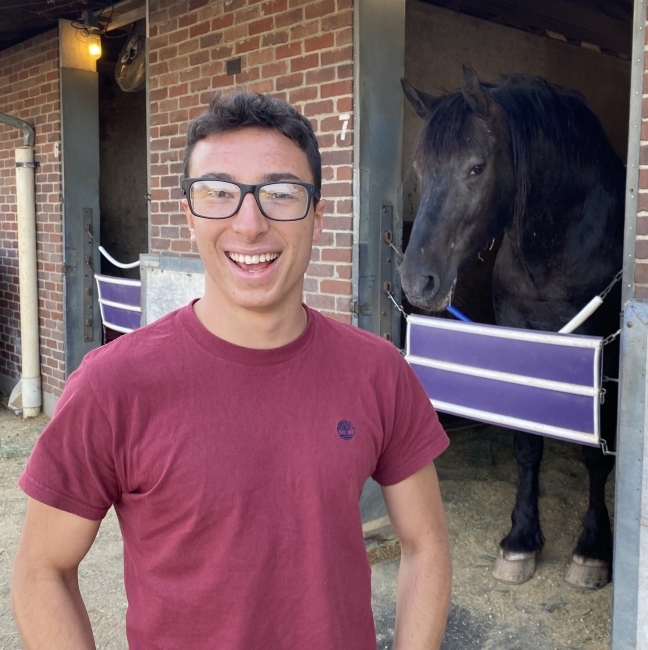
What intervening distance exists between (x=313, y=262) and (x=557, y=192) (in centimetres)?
130

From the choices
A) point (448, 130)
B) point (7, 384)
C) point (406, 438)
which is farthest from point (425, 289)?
point (7, 384)

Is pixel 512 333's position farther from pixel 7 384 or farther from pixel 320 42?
pixel 7 384

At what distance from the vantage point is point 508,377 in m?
3.27

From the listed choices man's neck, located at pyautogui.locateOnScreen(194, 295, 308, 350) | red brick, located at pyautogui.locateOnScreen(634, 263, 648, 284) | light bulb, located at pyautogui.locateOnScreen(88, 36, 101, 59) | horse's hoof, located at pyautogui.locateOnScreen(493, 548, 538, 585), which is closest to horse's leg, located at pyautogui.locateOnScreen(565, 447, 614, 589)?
horse's hoof, located at pyautogui.locateOnScreen(493, 548, 538, 585)

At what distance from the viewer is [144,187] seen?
294 inches

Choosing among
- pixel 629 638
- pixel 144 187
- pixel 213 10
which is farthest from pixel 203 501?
pixel 144 187

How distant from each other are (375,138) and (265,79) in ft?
2.77

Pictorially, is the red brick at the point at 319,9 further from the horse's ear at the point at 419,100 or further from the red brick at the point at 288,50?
the horse's ear at the point at 419,100

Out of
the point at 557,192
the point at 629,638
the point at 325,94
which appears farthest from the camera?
the point at 325,94

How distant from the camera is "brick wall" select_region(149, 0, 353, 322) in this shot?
3.72 m

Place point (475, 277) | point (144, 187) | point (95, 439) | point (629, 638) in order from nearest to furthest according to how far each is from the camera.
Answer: point (95, 439), point (629, 638), point (475, 277), point (144, 187)

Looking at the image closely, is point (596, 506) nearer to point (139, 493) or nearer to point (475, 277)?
point (475, 277)

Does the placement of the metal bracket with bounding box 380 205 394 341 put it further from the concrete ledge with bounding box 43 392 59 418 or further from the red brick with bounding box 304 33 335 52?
the concrete ledge with bounding box 43 392 59 418

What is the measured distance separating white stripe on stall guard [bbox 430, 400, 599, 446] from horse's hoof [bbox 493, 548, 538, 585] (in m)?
0.77
